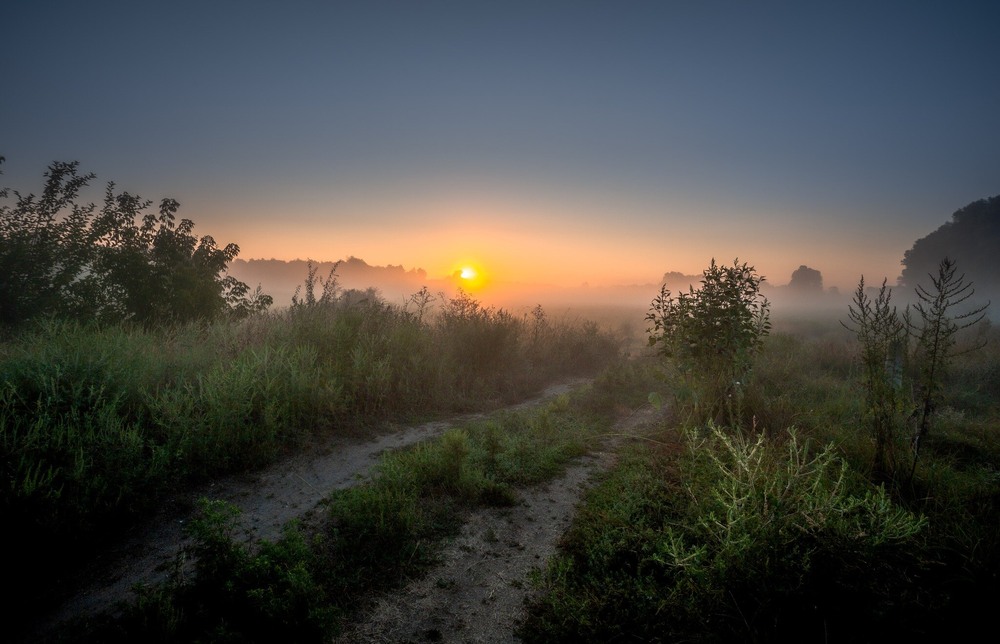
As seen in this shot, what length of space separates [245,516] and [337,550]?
1466 millimetres

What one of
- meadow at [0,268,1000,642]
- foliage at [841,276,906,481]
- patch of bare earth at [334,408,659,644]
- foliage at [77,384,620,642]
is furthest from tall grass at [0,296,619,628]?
foliage at [841,276,906,481]

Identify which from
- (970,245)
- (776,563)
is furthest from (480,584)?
(970,245)

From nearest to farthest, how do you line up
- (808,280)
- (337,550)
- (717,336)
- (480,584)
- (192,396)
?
(480,584)
(337,550)
(192,396)
(717,336)
(808,280)

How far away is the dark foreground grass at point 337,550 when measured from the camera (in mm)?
2551

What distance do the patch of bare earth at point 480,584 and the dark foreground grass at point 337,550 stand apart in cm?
18

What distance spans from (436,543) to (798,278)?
117m

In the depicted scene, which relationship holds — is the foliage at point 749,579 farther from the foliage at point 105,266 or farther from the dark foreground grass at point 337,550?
the foliage at point 105,266

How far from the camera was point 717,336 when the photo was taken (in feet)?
23.2

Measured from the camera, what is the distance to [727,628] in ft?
8.23

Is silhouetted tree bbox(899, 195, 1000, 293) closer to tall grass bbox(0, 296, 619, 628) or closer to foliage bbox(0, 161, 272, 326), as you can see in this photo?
tall grass bbox(0, 296, 619, 628)

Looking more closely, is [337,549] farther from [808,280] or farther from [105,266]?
[808,280]

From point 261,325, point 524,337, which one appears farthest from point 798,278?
point 261,325

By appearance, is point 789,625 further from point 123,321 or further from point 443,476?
point 123,321

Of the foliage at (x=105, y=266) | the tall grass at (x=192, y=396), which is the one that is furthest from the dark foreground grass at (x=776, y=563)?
the foliage at (x=105, y=266)
